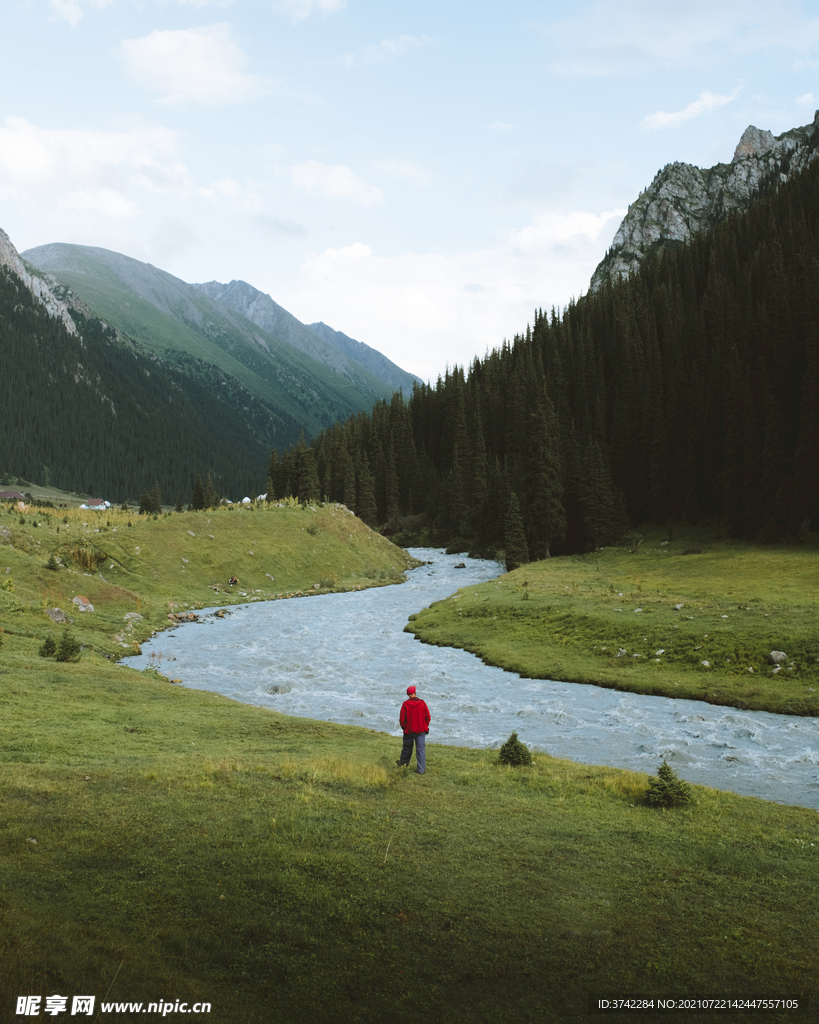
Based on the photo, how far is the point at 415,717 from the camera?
17328 millimetres

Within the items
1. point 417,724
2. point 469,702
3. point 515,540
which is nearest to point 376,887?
point 417,724

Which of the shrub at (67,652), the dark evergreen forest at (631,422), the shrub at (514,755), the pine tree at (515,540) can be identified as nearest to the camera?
the shrub at (514,755)

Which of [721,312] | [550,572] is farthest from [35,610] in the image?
[721,312]

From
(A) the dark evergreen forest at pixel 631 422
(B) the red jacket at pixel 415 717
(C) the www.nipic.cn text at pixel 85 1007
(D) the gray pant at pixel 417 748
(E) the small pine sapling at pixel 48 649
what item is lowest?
(D) the gray pant at pixel 417 748

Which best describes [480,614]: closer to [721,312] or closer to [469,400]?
[721,312]

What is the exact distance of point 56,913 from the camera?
8.15m

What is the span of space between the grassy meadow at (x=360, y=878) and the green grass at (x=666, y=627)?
14.1m

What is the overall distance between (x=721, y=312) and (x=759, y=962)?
127 metres

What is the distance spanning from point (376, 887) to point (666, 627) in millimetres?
31357

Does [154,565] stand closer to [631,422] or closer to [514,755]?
[514,755]

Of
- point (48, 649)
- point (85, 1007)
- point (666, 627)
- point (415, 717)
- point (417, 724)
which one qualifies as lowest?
point (666, 627)

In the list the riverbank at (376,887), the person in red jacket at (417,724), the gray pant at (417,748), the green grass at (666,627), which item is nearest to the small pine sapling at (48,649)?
the riverbank at (376,887)

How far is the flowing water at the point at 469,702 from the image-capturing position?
2119cm

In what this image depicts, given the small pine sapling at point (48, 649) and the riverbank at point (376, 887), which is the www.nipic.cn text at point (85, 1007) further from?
the small pine sapling at point (48, 649)
